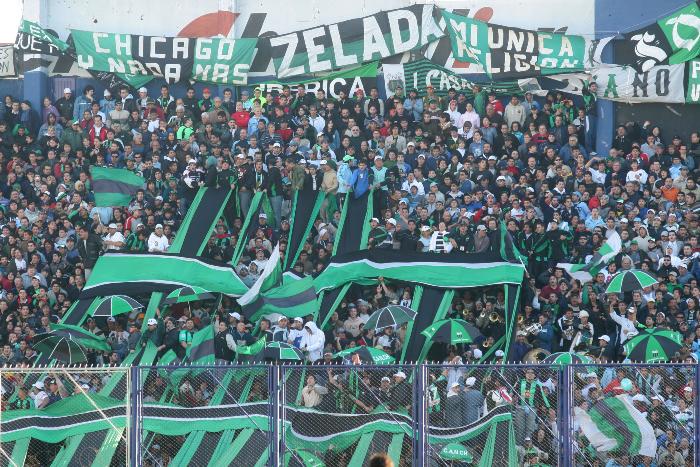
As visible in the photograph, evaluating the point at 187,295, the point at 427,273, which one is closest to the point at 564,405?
the point at 427,273

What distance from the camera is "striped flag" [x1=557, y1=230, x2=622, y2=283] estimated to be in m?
24.9

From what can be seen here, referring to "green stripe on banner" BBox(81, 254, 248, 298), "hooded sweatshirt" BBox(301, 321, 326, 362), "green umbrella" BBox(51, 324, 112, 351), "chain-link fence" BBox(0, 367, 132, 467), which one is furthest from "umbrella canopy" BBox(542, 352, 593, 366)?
"green umbrella" BBox(51, 324, 112, 351)

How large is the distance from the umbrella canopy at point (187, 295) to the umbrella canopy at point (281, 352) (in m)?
2.81

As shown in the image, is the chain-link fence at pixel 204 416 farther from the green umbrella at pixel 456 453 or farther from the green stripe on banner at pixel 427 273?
the green stripe on banner at pixel 427 273

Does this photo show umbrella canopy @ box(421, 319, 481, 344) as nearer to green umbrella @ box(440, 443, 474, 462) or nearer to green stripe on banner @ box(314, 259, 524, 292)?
green stripe on banner @ box(314, 259, 524, 292)

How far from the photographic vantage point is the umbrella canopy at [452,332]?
73.5 ft

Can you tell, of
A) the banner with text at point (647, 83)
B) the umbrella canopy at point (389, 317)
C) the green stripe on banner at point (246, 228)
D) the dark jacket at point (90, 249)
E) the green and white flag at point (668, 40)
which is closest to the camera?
the umbrella canopy at point (389, 317)

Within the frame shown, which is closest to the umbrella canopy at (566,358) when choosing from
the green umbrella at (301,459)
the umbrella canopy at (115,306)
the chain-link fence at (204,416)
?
the green umbrella at (301,459)

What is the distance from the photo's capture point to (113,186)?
2866 cm

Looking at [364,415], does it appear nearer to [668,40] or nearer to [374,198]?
[374,198]

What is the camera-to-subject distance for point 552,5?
32.3 m

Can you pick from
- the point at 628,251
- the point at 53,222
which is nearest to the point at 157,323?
the point at 53,222

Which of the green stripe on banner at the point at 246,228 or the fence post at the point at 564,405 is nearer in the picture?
the fence post at the point at 564,405

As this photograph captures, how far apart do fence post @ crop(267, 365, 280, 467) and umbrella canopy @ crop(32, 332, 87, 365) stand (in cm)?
515
